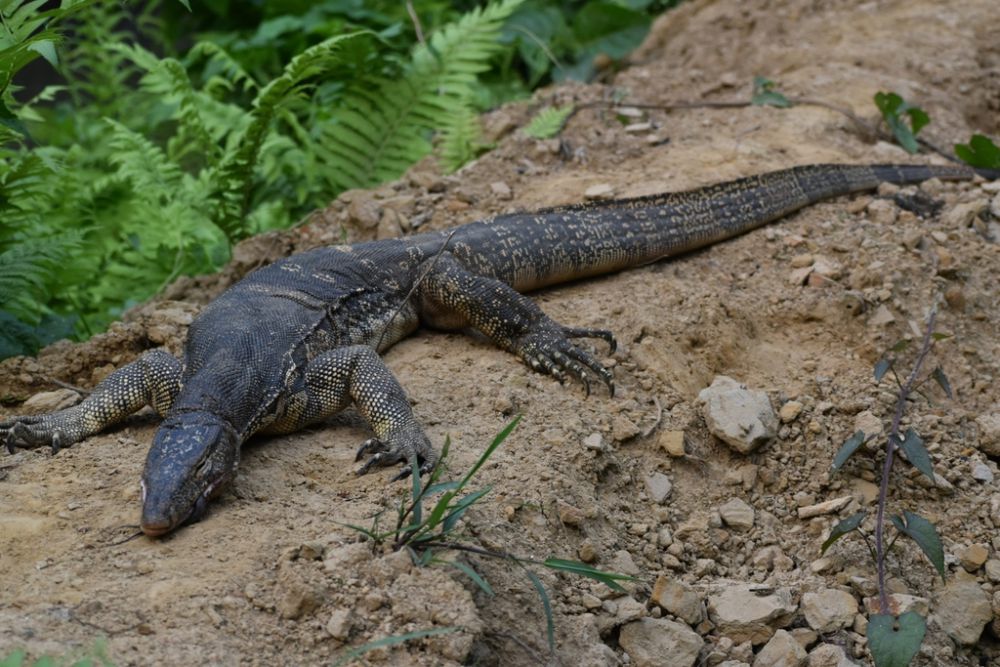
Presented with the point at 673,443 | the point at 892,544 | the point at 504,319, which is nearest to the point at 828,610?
the point at 892,544

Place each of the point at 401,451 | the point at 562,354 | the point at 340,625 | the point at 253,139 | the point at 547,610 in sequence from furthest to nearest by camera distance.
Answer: the point at 253,139 < the point at 562,354 < the point at 401,451 < the point at 547,610 < the point at 340,625

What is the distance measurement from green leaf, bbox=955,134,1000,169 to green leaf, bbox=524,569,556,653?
18.3 ft

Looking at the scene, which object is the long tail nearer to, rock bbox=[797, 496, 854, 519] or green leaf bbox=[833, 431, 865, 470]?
rock bbox=[797, 496, 854, 519]

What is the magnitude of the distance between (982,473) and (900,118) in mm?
4053

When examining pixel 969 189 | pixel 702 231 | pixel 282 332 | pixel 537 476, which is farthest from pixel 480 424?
pixel 969 189

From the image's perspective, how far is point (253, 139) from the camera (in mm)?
7473

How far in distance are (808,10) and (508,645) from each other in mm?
8772

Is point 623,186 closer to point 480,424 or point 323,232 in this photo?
point 323,232

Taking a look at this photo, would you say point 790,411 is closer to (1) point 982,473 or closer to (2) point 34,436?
(1) point 982,473

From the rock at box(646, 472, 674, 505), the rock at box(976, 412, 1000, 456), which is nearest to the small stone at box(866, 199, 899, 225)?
the rock at box(976, 412, 1000, 456)

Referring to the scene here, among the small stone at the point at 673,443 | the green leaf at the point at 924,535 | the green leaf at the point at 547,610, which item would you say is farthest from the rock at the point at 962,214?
the green leaf at the point at 547,610

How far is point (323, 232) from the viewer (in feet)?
24.6

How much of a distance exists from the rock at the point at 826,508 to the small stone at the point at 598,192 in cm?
298

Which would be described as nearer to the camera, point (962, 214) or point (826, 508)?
point (826, 508)
